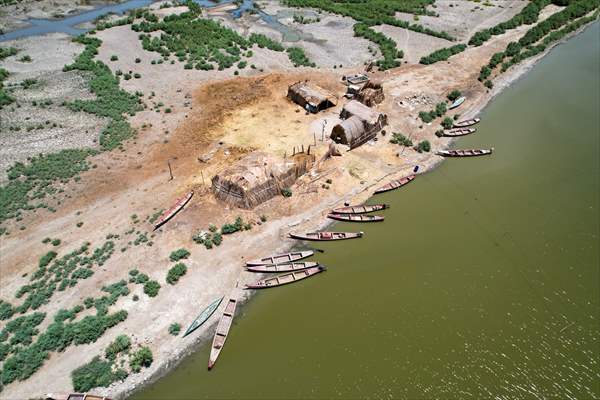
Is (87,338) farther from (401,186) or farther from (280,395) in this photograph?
(401,186)

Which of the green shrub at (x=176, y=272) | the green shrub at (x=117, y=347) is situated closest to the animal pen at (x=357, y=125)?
the green shrub at (x=176, y=272)

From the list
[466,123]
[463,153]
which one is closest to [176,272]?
[463,153]

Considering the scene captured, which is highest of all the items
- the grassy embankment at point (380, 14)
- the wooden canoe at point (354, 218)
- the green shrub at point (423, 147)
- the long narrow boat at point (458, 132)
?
the grassy embankment at point (380, 14)

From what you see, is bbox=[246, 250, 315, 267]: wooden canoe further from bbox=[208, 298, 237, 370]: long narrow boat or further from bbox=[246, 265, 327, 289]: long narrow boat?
bbox=[208, 298, 237, 370]: long narrow boat

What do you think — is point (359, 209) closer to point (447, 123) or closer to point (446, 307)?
point (446, 307)

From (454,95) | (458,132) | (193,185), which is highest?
(454,95)

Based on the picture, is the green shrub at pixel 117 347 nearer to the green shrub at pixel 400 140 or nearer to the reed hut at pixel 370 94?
the green shrub at pixel 400 140
